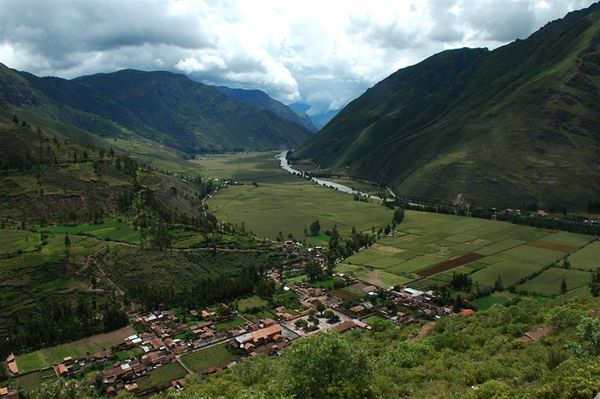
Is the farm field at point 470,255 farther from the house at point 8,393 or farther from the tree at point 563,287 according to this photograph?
the house at point 8,393

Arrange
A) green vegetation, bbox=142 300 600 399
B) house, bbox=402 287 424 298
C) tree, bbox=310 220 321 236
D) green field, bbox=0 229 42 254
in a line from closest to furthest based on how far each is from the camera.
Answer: green vegetation, bbox=142 300 600 399 < house, bbox=402 287 424 298 < green field, bbox=0 229 42 254 < tree, bbox=310 220 321 236

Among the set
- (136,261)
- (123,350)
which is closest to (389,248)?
(136,261)

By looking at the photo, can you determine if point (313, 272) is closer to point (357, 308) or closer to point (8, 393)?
point (357, 308)

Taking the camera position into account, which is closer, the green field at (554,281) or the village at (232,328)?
the village at (232,328)

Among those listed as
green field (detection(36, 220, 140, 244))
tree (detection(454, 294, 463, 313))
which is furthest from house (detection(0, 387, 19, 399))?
tree (detection(454, 294, 463, 313))

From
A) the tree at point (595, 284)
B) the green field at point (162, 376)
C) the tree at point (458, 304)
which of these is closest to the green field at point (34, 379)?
the green field at point (162, 376)

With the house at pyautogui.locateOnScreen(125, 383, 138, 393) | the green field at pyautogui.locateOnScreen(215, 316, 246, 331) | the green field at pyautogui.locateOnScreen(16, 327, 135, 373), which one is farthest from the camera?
the green field at pyautogui.locateOnScreen(215, 316, 246, 331)

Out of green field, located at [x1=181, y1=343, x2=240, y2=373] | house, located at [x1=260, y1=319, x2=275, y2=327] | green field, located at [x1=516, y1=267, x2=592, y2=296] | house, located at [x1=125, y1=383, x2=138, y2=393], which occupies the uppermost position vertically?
green field, located at [x1=516, y1=267, x2=592, y2=296]

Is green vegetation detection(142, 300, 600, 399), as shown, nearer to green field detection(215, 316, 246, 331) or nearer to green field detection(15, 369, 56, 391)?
green field detection(15, 369, 56, 391)
